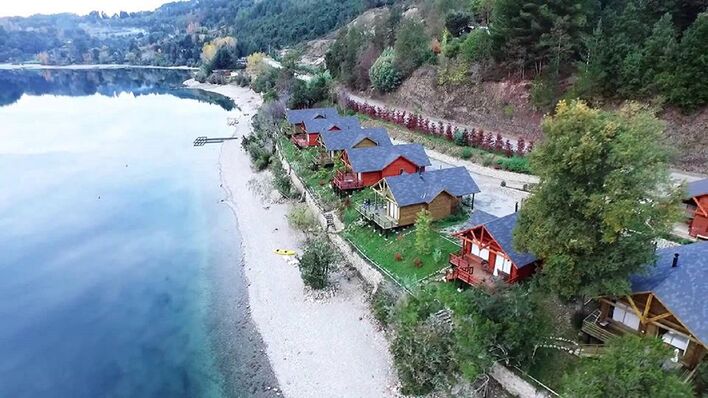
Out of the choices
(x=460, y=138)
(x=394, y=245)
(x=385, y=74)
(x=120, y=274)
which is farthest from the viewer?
(x=385, y=74)

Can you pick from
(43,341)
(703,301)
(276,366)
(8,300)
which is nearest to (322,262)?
(276,366)

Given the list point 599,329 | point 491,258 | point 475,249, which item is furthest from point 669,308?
point 475,249

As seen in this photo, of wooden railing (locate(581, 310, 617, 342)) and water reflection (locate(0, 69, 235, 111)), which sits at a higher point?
wooden railing (locate(581, 310, 617, 342))

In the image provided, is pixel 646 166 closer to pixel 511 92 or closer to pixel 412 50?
pixel 511 92

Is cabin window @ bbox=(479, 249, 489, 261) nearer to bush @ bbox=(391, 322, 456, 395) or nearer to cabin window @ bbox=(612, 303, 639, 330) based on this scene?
bush @ bbox=(391, 322, 456, 395)

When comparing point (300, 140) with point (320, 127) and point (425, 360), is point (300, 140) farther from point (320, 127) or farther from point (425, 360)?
point (425, 360)

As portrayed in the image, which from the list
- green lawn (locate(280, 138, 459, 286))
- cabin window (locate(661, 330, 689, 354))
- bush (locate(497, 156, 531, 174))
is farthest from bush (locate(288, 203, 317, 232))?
cabin window (locate(661, 330, 689, 354))
